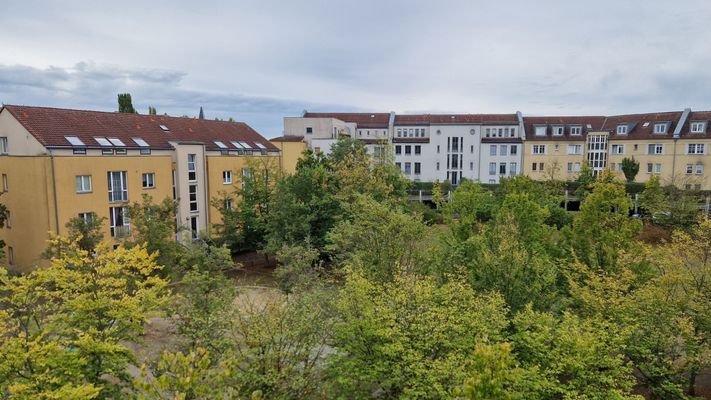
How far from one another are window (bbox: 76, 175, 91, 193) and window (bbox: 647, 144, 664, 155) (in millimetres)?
63952

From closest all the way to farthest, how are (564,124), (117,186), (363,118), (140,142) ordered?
(117,186)
(140,142)
(564,124)
(363,118)

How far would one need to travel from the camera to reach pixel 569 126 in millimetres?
64875

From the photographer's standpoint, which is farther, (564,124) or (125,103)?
(564,124)

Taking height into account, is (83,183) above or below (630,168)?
below

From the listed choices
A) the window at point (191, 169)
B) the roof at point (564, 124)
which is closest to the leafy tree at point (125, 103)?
the window at point (191, 169)

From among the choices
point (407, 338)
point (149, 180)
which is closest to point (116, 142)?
point (149, 180)

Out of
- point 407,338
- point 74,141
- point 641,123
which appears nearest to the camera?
point 407,338

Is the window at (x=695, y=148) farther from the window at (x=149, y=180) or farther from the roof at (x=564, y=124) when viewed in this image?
the window at (x=149, y=180)

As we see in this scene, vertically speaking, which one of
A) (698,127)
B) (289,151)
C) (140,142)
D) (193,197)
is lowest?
(193,197)

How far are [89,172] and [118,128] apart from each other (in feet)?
23.5

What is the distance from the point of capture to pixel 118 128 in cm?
3709

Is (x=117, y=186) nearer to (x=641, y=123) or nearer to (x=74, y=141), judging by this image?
(x=74, y=141)

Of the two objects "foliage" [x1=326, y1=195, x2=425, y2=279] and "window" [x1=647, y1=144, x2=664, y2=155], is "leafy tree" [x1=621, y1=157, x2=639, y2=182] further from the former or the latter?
"foliage" [x1=326, y1=195, x2=425, y2=279]

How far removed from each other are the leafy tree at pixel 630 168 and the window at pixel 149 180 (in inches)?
2216
